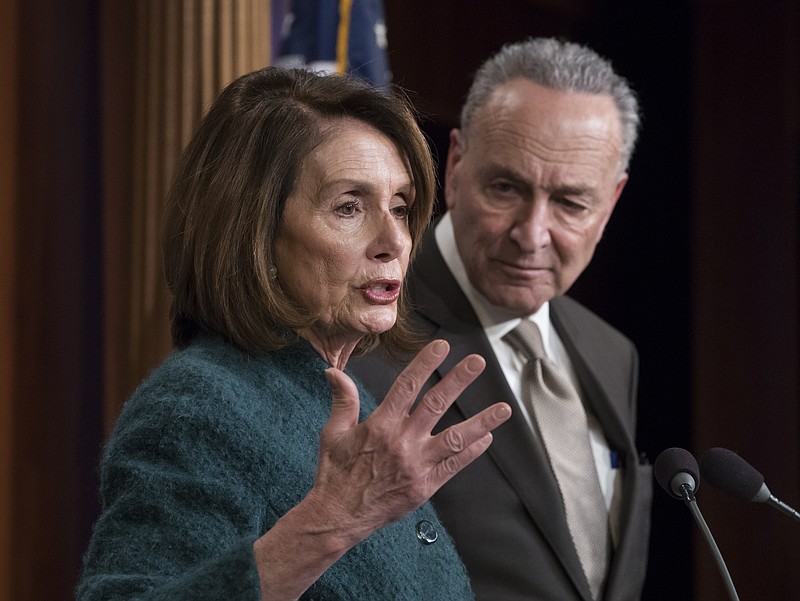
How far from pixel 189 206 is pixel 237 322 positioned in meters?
0.19

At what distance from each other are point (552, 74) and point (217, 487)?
1.53 metres

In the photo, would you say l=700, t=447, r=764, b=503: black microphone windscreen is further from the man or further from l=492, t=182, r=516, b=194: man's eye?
l=492, t=182, r=516, b=194: man's eye

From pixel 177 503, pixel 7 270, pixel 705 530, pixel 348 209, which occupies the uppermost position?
pixel 348 209

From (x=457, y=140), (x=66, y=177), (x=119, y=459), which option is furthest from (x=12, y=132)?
(x=119, y=459)

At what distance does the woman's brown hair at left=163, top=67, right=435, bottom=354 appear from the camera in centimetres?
152

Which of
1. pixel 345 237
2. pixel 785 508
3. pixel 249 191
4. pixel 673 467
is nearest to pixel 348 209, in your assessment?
pixel 345 237

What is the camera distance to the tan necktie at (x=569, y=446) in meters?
→ 2.28

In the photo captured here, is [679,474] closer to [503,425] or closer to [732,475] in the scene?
[732,475]

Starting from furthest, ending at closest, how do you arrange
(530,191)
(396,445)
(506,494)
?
(530,191), (506,494), (396,445)

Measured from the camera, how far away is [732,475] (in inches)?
65.0

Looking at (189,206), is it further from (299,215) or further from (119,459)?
(119,459)

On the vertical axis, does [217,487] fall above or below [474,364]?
below

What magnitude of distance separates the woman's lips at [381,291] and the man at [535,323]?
0.50 metres

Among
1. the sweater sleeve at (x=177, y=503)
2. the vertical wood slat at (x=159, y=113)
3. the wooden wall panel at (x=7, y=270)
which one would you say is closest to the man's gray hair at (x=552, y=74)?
the vertical wood slat at (x=159, y=113)
